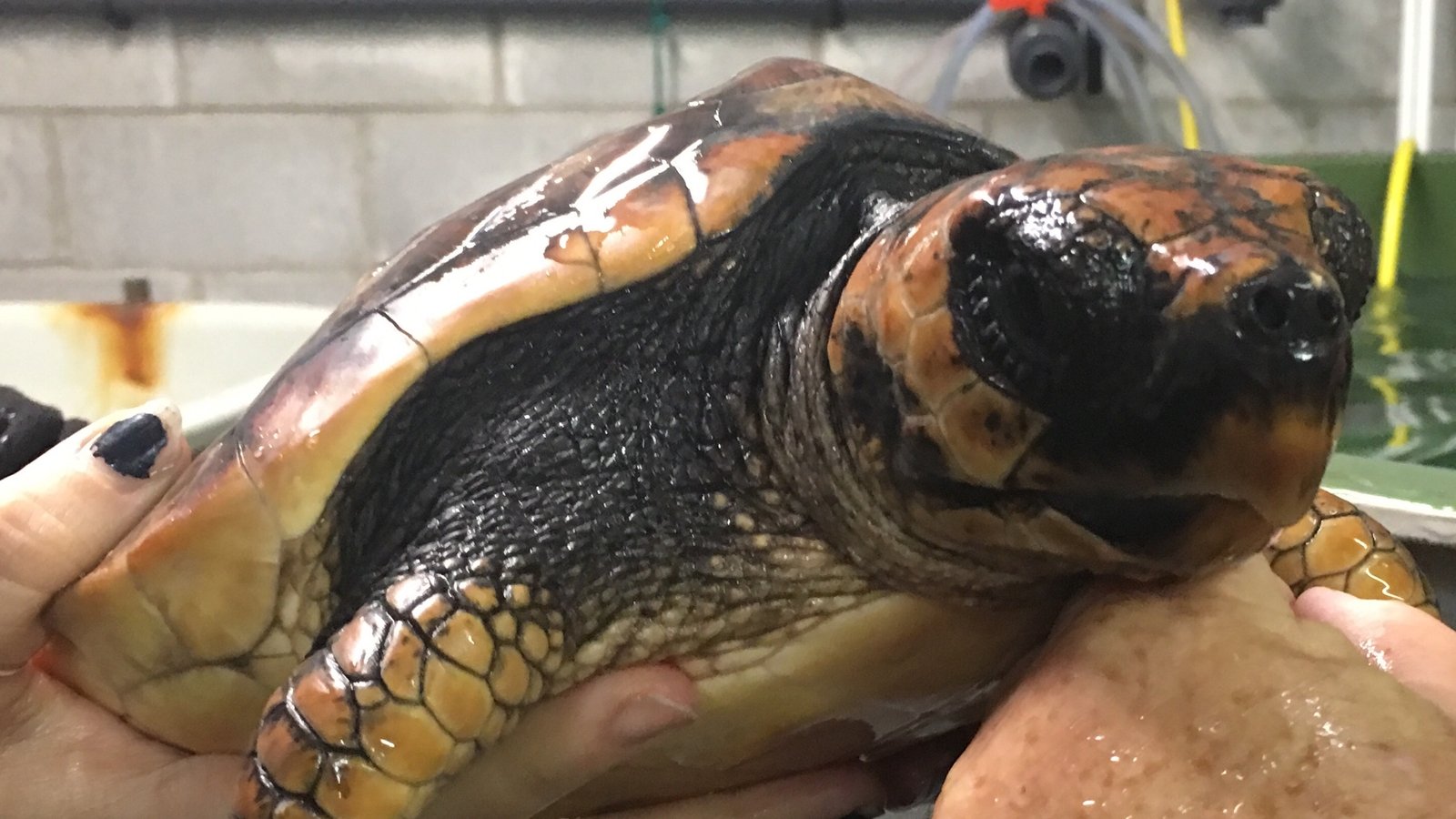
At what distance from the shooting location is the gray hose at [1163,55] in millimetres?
2086

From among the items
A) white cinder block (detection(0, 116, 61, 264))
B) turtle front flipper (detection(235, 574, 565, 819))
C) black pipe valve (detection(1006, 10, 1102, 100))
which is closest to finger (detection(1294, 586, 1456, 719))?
turtle front flipper (detection(235, 574, 565, 819))

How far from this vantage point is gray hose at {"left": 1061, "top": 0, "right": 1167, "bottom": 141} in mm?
2131

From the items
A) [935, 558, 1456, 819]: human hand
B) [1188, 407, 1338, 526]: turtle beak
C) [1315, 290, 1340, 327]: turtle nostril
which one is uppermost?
[1315, 290, 1340, 327]: turtle nostril

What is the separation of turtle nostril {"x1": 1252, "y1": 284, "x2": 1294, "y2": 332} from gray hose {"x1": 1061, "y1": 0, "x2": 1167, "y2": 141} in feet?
6.18

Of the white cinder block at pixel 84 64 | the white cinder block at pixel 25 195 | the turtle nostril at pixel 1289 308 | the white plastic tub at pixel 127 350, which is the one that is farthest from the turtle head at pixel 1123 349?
the white cinder block at pixel 25 195

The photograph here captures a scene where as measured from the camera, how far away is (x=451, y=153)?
230cm

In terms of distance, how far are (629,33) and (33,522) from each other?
1700mm

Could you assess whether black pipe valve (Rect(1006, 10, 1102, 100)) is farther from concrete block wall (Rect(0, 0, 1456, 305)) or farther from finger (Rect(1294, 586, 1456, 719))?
finger (Rect(1294, 586, 1456, 719))

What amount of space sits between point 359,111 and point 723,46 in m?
0.74

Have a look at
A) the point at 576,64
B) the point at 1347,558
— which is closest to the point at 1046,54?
the point at 576,64

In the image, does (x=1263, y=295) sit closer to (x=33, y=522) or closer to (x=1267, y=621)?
(x=1267, y=621)

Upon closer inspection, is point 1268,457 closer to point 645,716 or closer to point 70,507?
point 645,716

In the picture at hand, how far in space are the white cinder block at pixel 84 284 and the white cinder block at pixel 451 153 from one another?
47 cm

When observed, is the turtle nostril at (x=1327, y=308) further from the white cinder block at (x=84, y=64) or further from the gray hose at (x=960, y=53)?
the white cinder block at (x=84, y=64)
